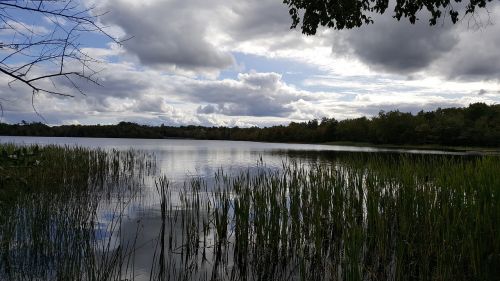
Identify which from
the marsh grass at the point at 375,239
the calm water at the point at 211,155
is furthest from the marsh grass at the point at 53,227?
the calm water at the point at 211,155

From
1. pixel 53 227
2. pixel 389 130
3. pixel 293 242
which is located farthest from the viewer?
pixel 389 130

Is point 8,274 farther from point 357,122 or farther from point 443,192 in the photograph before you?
point 357,122

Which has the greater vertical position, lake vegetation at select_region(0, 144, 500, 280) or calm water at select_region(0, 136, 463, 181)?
lake vegetation at select_region(0, 144, 500, 280)

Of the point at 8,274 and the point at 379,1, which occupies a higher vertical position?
the point at 379,1

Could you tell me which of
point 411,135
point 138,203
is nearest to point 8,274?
point 138,203

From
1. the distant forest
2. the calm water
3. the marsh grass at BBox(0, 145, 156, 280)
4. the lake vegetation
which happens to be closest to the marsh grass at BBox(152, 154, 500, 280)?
the lake vegetation

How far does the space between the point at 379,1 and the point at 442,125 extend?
98596 mm

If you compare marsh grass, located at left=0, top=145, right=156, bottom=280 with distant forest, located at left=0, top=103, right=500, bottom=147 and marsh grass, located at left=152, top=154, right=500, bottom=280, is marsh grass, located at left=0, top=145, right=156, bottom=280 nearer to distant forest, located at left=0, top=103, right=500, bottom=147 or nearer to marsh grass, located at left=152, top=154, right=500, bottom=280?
marsh grass, located at left=152, top=154, right=500, bottom=280

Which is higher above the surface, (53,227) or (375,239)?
(53,227)

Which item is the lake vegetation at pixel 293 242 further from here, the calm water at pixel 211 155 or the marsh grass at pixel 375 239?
the calm water at pixel 211 155

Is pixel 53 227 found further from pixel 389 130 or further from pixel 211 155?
pixel 389 130

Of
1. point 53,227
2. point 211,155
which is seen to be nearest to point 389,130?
point 211,155

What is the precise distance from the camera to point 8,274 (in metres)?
6.02

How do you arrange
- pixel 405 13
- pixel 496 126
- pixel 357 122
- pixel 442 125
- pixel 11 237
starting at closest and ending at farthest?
pixel 11 237, pixel 405 13, pixel 496 126, pixel 442 125, pixel 357 122
